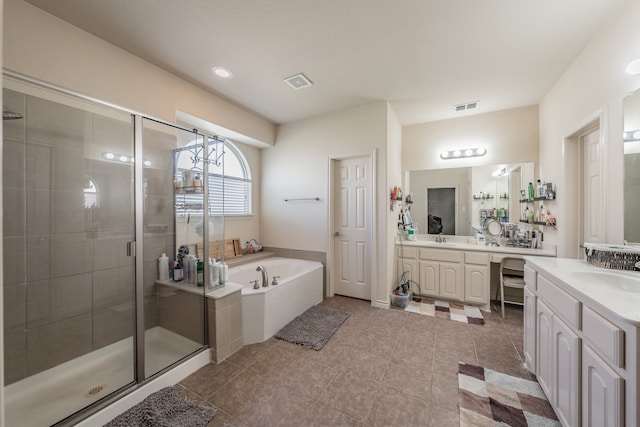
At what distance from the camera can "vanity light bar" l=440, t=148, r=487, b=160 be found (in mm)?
3489

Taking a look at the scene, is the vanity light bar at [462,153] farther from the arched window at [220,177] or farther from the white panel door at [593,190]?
the arched window at [220,177]

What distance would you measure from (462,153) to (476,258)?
4.85ft

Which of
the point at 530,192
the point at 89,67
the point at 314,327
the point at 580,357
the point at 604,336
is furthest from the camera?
the point at 530,192

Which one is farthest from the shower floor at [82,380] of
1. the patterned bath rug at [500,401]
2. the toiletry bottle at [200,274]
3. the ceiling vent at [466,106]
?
the ceiling vent at [466,106]

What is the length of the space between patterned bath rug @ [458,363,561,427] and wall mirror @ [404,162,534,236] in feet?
6.97

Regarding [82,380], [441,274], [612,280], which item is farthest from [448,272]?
[82,380]

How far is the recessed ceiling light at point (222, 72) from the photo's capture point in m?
2.45

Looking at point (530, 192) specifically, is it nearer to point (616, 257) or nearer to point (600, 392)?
point (616, 257)

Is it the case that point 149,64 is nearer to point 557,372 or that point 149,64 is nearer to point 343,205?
point 343,205

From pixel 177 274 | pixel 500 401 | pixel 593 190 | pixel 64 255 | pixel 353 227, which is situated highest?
pixel 593 190

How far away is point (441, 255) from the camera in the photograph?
3.32 metres

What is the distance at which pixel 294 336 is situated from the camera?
8.14 feet

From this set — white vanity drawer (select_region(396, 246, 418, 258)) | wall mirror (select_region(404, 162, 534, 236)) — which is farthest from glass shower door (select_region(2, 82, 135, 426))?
wall mirror (select_region(404, 162, 534, 236))

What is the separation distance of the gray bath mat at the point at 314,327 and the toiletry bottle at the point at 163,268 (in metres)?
1.20
